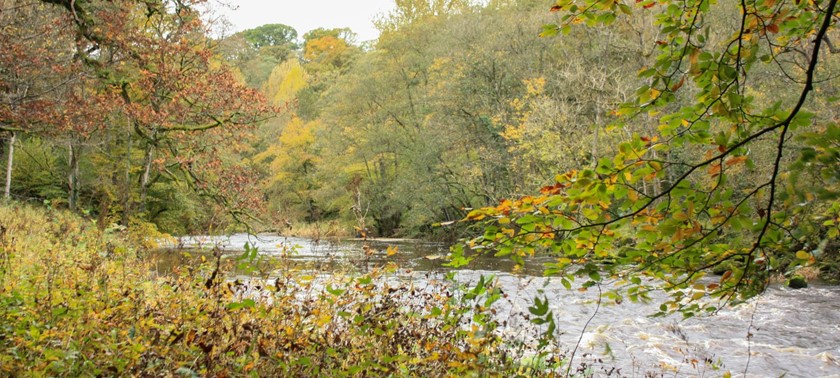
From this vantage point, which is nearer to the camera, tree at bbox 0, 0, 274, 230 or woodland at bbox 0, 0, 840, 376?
woodland at bbox 0, 0, 840, 376

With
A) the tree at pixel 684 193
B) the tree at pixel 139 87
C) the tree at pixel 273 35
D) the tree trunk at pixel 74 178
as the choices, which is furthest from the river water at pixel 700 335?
the tree at pixel 273 35

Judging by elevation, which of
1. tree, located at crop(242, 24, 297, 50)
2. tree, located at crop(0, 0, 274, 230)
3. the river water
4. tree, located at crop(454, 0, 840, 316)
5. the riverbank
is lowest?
the river water

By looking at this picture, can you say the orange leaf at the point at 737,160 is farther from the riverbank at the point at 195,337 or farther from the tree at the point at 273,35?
the tree at the point at 273,35

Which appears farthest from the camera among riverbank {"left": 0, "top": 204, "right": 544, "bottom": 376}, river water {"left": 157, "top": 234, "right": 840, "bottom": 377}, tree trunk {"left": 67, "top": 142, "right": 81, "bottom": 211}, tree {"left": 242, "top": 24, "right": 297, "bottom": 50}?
tree {"left": 242, "top": 24, "right": 297, "bottom": 50}

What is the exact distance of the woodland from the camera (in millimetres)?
2785

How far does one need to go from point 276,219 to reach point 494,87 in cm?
2104

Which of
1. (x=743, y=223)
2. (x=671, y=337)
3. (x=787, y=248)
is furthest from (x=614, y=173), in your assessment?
(x=671, y=337)

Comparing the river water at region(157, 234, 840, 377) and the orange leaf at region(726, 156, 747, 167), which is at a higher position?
the orange leaf at region(726, 156, 747, 167)

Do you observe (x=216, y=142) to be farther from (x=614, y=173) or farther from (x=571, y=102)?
(x=571, y=102)

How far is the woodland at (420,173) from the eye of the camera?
2785 millimetres

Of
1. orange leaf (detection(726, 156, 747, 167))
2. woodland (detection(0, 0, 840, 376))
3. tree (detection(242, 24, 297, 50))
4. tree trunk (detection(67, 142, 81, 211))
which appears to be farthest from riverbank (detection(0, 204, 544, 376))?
tree (detection(242, 24, 297, 50))

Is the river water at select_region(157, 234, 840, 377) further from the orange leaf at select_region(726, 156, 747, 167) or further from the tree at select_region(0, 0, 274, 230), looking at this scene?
the orange leaf at select_region(726, 156, 747, 167)

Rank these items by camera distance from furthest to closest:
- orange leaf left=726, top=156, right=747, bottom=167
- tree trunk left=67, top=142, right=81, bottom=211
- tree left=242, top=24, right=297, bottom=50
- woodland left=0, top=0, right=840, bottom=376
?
1. tree left=242, top=24, right=297, bottom=50
2. tree trunk left=67, top=142, right=81, bottom=211
3. woodland left=0, top=0, right=840, bottom=376
4. orange leaf left=726, top=156, right=747, bottom=167

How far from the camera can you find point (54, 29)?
36.5 ft
